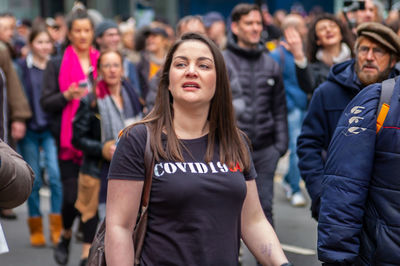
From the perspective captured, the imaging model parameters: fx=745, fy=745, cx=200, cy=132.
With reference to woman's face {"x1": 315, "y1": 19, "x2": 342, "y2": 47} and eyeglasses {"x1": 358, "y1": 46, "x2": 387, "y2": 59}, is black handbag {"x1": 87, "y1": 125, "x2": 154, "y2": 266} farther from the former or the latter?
woman's face {"x1": 315, "y1": 19, "x2": 342, "y2": 47}

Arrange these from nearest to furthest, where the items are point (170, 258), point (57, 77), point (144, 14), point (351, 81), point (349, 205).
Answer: point (170, 258), point (349, 205), point (351, 81), point (57, 77), point (144, 14)

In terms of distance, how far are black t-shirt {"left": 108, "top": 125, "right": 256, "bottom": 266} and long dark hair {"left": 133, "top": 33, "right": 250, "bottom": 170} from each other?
106mm

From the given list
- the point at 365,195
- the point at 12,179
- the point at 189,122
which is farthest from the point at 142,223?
the point at 365,195

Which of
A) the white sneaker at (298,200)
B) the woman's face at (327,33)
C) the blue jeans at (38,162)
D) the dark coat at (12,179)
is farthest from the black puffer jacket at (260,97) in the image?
the dark coat at (12,179)

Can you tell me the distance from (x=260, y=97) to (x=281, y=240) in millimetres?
1839

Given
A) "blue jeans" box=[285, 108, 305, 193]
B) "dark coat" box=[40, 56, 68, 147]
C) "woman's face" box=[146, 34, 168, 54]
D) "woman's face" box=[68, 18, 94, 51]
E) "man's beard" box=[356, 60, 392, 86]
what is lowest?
"blue jeans" box=[285, 108, 305, 193]

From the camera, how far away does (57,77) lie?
23.3ft

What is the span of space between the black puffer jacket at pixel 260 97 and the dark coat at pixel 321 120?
4.32ft

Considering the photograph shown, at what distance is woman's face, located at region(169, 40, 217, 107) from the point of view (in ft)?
10.8

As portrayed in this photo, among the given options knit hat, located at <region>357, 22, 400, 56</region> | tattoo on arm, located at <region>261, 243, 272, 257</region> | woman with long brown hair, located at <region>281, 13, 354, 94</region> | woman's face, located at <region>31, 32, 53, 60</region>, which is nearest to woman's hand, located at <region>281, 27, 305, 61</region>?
woman with long brown hair, located at <region>281, 13, 354, 94</region>

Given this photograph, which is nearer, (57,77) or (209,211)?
(209,211)

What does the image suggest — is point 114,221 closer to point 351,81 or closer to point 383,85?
point 383,85

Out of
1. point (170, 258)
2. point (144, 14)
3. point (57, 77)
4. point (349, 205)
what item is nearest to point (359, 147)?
point (349, 205)

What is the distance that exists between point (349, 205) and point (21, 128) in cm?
455
